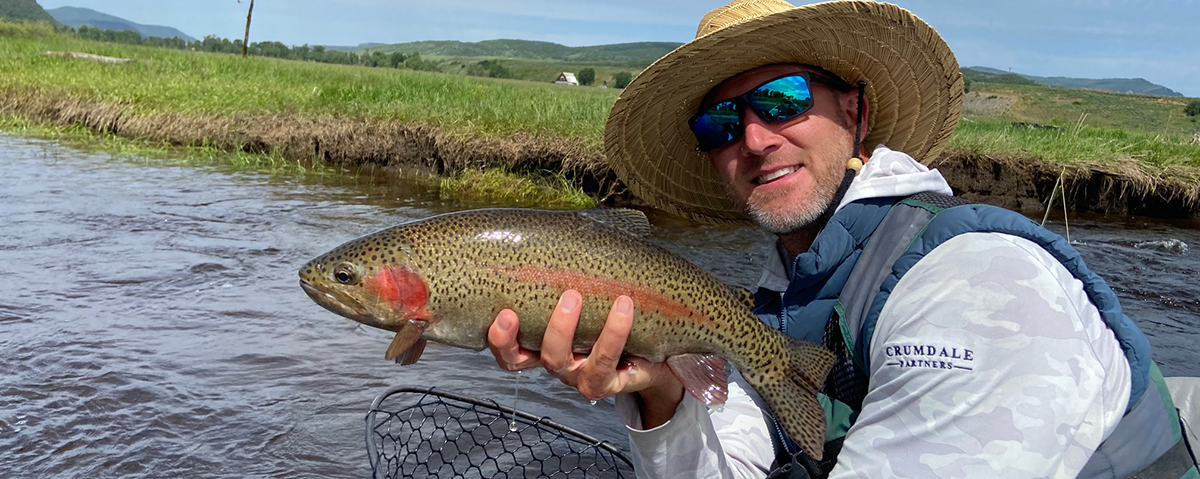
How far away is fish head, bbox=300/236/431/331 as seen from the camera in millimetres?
2160

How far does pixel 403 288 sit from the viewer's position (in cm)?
218

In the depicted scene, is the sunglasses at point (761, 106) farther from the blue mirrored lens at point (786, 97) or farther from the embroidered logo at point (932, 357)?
the embroidered logo at point (932, 357)

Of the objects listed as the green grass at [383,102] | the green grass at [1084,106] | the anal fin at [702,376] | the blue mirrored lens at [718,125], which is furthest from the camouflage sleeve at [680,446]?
the green grass at [1084,106]

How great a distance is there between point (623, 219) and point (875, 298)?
73 centimetres

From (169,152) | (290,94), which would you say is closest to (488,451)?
(169,152)

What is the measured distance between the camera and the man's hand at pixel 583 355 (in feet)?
7.04

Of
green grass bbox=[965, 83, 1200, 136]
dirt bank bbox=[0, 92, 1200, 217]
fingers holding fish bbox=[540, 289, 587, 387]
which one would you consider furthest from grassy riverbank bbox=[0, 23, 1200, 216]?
green grass bbox=[965, 83, 1200, 136]

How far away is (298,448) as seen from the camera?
4.19 metres

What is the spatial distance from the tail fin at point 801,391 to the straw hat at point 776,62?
111 cm

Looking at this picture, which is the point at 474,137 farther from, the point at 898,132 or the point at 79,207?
the point at 898,132

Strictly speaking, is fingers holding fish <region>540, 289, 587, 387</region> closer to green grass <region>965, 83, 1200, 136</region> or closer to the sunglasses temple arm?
the sunglasses temple arm

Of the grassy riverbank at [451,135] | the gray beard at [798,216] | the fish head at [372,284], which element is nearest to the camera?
the fish head at [372,284]

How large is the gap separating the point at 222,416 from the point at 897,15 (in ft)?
12.6

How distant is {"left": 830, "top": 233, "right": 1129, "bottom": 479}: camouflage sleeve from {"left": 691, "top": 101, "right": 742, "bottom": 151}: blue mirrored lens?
116 cm
